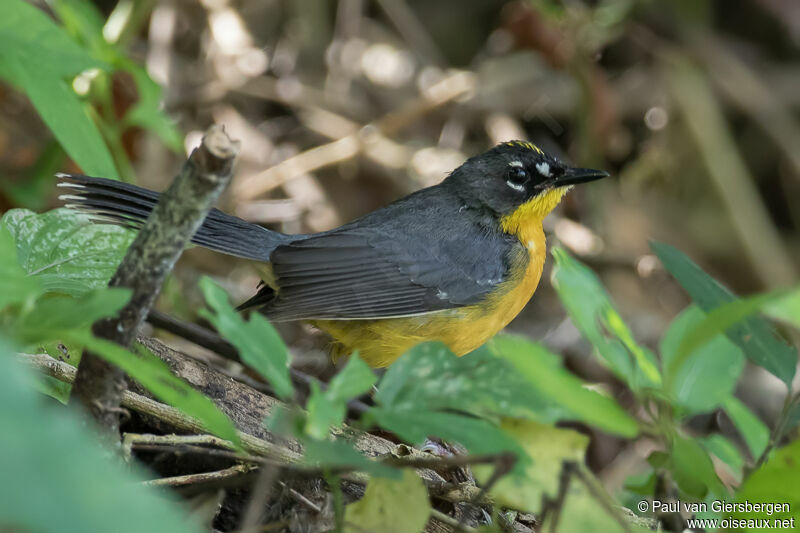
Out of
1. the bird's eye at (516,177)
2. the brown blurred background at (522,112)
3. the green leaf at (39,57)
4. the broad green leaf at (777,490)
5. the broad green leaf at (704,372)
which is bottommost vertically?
the broad green leaf at (777,490)

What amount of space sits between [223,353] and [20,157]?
12.0 ft

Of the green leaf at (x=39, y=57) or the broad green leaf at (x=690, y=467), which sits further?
the green leaf at (x=39, y=57)

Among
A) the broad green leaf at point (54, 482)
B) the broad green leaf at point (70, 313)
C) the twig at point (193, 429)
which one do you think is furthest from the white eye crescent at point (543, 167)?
the broad green leaf at point (54, 482)

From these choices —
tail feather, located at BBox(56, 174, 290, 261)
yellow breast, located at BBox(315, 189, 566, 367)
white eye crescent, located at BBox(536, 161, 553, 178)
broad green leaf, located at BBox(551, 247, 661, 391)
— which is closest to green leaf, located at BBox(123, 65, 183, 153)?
tail feather, located at BBox(56, 174, 290, 261)

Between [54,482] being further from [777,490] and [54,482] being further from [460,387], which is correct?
[777,490]

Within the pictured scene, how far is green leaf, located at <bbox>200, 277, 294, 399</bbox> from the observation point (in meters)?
1.51

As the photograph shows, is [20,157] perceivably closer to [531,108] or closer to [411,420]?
[531,108]

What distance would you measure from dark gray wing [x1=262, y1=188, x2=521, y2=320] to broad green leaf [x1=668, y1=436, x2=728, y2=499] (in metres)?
2.43

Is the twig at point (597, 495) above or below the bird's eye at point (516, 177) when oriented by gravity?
below

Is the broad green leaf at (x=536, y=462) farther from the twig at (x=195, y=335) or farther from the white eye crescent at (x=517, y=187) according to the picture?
the white eye crescent at (x=517, y=187)

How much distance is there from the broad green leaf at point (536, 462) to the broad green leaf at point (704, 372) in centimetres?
23

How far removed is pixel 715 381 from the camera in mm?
2057

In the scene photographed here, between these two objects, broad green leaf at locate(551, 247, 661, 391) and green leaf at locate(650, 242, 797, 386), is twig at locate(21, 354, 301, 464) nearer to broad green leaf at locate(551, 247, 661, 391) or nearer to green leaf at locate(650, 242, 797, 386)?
broad green leaf at locate(551, 247, 661, 391)

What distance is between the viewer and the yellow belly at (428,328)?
4398 millimetres
